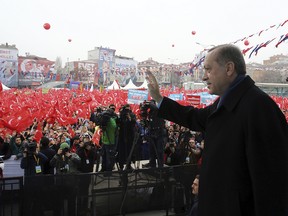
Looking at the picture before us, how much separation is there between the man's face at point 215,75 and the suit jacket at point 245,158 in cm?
8

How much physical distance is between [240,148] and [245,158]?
0.04 meters

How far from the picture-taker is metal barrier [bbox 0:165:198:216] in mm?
4680

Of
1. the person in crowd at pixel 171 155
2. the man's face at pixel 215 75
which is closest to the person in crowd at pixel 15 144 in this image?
the person in crowd at pixel 171 155

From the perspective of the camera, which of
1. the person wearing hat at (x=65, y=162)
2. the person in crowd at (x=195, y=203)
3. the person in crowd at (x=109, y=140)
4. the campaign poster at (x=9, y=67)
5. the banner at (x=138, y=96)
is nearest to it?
the person in crowd at (x=195, y=203)

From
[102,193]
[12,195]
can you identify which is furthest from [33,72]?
[12,195]

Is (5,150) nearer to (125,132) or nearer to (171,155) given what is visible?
(125,132)

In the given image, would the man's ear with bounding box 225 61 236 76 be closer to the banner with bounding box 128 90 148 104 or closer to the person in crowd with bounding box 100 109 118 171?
the person in crowd with bounding box 100 109 118 171

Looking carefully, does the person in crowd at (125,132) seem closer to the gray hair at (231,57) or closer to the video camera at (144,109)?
the video camera at (144,109)

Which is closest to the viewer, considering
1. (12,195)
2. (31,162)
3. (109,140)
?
(12,195)

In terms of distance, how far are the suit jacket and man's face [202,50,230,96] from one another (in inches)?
3.2

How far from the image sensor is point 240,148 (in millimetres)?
1326

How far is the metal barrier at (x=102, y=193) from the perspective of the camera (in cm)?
468

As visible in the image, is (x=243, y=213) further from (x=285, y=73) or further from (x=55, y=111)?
(x=285, y=73)

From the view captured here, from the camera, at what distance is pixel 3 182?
15.2ft
